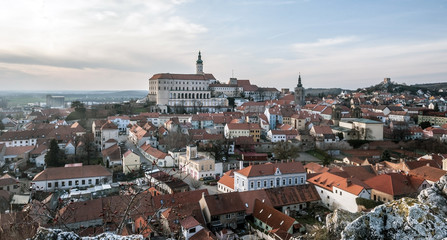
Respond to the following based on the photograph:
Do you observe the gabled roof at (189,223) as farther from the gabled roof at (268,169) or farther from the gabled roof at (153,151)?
the gabled roof at (153,151)

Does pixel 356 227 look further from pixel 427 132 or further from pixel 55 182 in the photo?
pixel 427 132

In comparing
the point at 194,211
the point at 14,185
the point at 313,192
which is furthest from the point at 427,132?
the point at 14,185

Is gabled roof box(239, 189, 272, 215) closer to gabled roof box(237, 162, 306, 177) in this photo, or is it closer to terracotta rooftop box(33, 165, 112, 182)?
gabled roof box(237, 162, 306, 177)

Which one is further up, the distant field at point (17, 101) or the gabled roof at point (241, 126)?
the distant field at point (17, 101)

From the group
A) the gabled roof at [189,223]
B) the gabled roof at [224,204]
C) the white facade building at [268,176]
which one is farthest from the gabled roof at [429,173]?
the gabled roof at [189,223]

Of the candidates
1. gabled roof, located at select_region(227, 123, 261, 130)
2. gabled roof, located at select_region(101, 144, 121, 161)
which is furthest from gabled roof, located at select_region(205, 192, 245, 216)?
gabled roof, located at select_region(227, 123, 261, 130)

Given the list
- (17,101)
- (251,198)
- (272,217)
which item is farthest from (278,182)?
(17,101)
